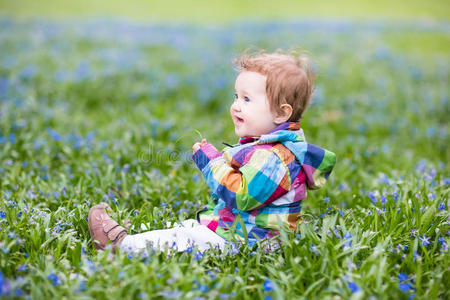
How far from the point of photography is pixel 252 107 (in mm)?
Answer: 2809

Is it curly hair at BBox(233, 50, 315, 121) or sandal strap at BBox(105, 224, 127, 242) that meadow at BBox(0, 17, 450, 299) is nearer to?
sandal strap at BBox(105, 224, 127, 242)

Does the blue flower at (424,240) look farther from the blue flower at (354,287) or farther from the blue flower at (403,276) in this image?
the blue flower at (354,287)

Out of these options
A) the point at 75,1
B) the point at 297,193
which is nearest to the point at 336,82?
the point at 297,193

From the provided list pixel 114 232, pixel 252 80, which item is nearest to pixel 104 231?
pixel 114 232

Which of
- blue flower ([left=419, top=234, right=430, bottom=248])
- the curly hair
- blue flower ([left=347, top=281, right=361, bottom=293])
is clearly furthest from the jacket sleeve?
blue flower ([left=419, top=234, right=430, bottom=248])

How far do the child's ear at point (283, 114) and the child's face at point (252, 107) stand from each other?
0.12 feet

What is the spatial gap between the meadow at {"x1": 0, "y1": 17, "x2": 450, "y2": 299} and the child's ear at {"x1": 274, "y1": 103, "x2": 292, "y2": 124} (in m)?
0.74

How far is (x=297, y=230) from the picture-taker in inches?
114

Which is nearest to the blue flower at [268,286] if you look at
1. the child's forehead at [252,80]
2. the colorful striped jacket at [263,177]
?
the colorful striped jacket at [263,177]

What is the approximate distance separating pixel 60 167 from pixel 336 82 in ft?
18.8

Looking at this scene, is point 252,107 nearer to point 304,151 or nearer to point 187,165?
point 304,151

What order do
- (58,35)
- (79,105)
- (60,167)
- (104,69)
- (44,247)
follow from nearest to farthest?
(44,247) → (60,167) → (79,105) → (104,69) → (58,35)

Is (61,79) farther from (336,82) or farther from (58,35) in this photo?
(336,82)

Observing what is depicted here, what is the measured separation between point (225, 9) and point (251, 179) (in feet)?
58.5
